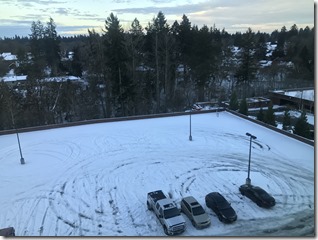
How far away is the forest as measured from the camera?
28.0 meters

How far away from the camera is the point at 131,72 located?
96.8 feet

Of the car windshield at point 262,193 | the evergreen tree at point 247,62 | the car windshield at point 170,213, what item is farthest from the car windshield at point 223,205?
the evergreen tree at point 247,62

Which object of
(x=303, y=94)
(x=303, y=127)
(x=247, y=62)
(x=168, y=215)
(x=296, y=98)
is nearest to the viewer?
(x=168, y=215)

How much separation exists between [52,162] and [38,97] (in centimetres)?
1576

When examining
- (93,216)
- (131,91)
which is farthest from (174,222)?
(131,91)

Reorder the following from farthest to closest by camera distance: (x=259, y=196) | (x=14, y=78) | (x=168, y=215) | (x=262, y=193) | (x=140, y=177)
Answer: (x=14, y=78) → (x=140, y=177) → (x=262, y=193) → (x=259, y=196) → (x=168, y=215)

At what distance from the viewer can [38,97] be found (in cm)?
2862

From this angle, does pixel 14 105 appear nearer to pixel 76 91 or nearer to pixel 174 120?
pixel 76 91

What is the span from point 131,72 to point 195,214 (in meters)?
21.9

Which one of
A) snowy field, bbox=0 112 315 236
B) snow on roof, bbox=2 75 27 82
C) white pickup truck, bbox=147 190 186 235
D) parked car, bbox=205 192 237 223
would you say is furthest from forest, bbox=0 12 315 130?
white pickup truck, bbox=147 190 186 235

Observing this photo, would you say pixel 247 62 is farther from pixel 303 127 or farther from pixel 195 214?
pixel 195 214

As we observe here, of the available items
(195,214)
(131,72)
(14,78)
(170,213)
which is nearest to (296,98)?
(131,72)

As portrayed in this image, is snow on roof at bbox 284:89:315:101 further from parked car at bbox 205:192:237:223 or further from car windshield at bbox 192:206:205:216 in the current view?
car windshield at bbox 192:206:205:216

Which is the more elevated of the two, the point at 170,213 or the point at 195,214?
the point at 170,213
